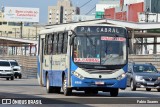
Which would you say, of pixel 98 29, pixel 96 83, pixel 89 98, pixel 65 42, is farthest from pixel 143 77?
pixel 89 98

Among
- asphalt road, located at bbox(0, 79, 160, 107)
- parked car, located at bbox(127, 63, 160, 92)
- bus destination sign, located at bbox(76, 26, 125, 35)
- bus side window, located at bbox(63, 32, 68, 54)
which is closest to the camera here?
asphalt road, located at bbox(0, 79, 160, 107)

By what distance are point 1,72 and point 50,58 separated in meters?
26.6

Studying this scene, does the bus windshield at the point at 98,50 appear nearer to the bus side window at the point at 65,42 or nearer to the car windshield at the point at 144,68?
the bus side window at the point at 65,42

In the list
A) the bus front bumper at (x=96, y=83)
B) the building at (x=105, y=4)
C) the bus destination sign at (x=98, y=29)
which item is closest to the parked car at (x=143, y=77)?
the bus destination sign at (x=98, y=29)

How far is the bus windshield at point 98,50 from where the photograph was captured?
25.8 meters

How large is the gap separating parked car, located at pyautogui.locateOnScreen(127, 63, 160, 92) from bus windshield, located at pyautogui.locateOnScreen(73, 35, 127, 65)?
9.31m

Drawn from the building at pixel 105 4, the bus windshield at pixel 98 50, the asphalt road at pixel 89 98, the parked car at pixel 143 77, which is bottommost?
the asphalt road at pixel 89 98

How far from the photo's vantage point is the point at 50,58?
29.5 m

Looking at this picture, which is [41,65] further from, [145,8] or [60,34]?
[145,8]

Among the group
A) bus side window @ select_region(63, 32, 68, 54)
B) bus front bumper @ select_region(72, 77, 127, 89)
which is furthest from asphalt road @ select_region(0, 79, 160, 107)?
bus side window @ select_region(63, 32, 68, 54)

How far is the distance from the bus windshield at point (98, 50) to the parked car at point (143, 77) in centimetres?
931

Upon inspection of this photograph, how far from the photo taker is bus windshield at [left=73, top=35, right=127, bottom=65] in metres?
25.8

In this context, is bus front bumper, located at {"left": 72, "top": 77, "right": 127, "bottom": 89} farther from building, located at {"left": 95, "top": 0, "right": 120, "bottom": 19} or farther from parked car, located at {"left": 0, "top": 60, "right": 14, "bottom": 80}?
building, located at {"left": 95, "top": 0, "right": 120, "bottom": 19}

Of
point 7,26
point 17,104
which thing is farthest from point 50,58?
point 7,26
